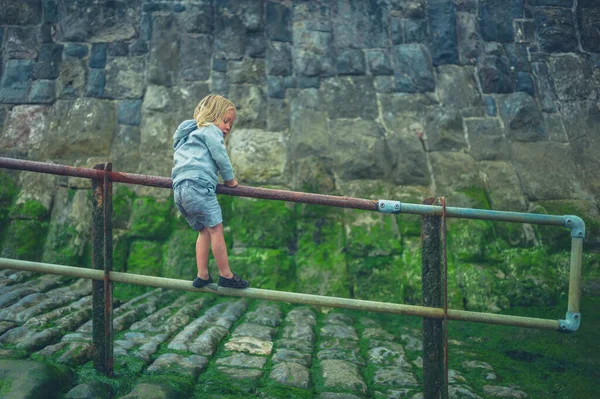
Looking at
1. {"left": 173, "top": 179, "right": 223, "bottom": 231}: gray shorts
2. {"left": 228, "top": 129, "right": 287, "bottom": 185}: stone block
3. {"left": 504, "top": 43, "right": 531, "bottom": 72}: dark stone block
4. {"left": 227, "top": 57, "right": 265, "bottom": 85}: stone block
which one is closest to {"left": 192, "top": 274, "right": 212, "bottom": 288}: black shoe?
{"left": 173, "top": 179, "right": 223, "bottom": 231}: gray shorts

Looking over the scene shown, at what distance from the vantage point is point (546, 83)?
4.73 meters

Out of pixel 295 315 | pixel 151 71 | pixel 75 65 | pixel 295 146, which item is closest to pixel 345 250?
pixel 295 315

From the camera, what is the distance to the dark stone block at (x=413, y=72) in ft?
15.3

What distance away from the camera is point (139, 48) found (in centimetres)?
474

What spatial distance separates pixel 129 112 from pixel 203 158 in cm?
269

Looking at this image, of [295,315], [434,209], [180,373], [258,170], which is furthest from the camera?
[258,170]

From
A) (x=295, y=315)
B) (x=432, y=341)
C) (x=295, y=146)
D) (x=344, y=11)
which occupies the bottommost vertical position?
(x=295, y=315)

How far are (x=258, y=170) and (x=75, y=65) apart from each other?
2.07 meters

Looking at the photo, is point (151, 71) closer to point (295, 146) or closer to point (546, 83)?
point (295, 146)

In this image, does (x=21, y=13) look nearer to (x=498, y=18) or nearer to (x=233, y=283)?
(x=233, y=283)

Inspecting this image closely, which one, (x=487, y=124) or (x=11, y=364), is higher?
(x=487, y=124)

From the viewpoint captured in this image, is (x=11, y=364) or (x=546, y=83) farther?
(x=546, y=83)

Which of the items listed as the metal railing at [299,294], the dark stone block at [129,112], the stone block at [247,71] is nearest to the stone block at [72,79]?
the dark stone block at [129,112]

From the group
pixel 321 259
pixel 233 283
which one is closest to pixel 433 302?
pixel 233 283
